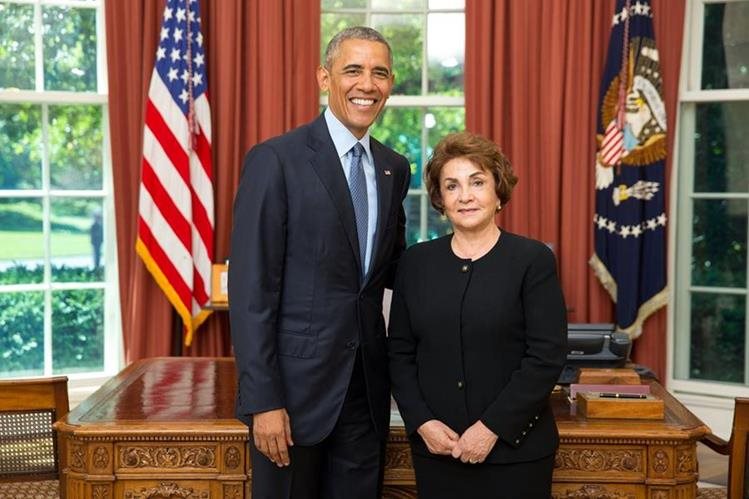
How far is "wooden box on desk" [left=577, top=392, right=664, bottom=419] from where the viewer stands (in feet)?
8.38

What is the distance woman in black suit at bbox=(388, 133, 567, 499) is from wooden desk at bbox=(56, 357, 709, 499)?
29 cm

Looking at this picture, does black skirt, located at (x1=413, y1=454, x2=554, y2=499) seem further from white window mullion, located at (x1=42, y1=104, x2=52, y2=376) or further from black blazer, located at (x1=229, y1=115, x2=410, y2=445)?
white window mullion, located at (x1=42, y1=104, x2=52, y2=376)

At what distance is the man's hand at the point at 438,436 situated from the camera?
218cm

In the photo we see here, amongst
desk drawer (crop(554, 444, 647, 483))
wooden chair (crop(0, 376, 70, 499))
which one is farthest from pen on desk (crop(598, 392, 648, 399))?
wooden chair (crop(0, 376, 70, 499))

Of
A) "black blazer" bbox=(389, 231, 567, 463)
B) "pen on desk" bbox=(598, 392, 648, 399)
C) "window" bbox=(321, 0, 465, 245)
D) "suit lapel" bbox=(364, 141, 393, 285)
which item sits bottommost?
"pen on desk" bbox=(598, 392, 648, 399)

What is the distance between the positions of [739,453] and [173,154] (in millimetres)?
3030

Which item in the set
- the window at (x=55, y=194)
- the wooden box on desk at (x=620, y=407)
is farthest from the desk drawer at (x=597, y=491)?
the window at (x=55, y=194)

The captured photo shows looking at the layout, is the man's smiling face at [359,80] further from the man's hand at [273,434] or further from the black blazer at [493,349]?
the man's hand at [273,434]

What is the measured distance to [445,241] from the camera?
7.64 feet

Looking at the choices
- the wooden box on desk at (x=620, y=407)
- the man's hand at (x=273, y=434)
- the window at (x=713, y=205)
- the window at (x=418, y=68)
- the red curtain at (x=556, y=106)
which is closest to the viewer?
the man's hand at (x=273, y=434)

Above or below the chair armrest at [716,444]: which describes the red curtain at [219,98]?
above

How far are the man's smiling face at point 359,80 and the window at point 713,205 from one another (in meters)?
3.10

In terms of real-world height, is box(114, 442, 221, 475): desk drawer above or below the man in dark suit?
below

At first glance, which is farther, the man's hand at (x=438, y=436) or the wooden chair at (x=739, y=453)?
the wooden chair at (x=739, y=453)
